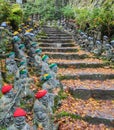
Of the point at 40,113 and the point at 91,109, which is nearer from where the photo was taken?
the point at 40,113

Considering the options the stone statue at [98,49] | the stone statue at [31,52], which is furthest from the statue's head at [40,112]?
the stone statue at [98,49]

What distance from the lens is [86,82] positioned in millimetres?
10914

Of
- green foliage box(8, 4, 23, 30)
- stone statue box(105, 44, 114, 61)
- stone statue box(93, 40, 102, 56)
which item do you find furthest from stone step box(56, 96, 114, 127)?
stone statue box(93, 40, 102, 56)

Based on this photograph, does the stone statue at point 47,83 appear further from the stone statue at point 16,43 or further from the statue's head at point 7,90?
the stone statue at point 16,43

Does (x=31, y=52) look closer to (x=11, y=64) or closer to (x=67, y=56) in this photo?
(x=11, y=64)

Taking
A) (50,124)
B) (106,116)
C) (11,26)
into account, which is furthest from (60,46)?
(50,124)

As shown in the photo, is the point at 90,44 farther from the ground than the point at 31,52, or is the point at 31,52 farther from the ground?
the point at 31,52

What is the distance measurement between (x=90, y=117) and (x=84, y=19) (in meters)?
10.4

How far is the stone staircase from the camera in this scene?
27.8 feet

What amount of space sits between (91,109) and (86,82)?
89.6 inches

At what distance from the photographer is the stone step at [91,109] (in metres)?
8.08

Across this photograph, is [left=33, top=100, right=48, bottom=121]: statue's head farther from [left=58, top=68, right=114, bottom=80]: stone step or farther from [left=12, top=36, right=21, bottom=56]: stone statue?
[left=58, top=68, right=114, bottom=80]: stone step

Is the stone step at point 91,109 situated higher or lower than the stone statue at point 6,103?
lower

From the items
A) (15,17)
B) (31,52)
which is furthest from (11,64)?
(15,17)
